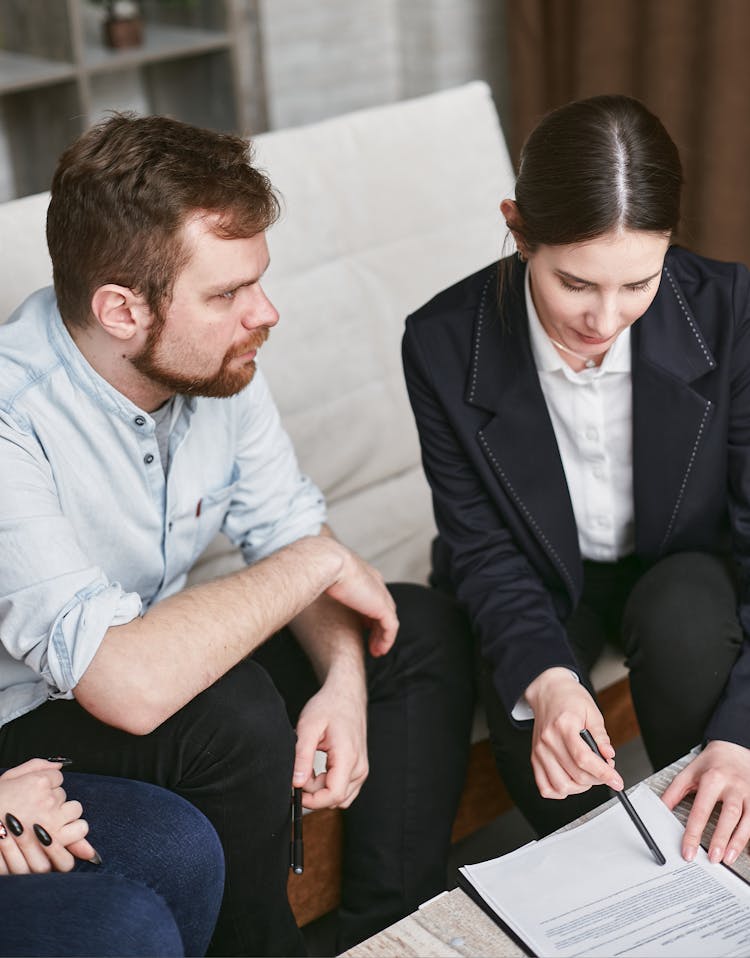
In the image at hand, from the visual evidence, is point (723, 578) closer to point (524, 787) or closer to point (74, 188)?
point (524, 787)

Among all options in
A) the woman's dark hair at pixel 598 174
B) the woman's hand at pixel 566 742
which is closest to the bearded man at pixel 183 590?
the woman's hand at pixel 566 742

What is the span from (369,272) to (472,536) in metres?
0.63

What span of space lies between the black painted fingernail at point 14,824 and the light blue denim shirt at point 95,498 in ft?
0.44

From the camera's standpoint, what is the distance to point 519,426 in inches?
57.8

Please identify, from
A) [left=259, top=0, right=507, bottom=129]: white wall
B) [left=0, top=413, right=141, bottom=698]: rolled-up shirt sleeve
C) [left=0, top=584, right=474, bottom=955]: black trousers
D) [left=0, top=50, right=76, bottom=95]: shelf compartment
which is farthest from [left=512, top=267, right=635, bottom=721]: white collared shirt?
[left=259, top=0, right=507, bottom=129]: white wall

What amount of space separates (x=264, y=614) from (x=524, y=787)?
15.8 inches

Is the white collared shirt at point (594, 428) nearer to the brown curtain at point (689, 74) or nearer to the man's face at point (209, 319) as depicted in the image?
the man's face at point (209, 319)

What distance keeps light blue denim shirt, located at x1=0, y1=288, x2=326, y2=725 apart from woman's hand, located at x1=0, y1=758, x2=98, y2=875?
0.11 metres

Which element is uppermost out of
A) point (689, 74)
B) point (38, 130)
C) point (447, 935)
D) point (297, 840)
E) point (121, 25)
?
point (121, 25)

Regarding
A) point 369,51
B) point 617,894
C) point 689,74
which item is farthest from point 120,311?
point 369,51

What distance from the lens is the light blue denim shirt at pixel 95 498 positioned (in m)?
1.23

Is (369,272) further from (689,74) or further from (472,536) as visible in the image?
(689,74)

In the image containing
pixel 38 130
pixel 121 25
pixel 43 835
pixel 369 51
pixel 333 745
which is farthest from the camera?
pixel 369 51

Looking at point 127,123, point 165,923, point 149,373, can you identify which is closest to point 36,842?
point 165,923
